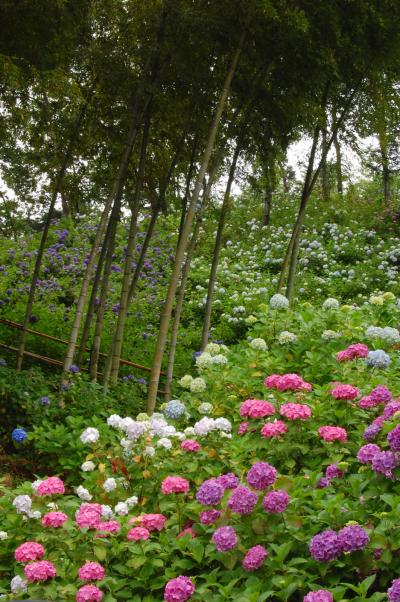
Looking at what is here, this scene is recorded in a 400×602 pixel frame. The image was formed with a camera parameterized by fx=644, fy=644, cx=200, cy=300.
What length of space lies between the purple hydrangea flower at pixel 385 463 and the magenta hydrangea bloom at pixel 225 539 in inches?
19.1

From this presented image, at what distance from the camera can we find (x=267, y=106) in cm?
598

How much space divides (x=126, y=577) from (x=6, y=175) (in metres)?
15.7

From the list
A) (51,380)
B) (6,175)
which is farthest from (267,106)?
(6,175)

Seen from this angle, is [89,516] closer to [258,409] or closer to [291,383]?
[258,409]

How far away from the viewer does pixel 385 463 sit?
6.43 feet

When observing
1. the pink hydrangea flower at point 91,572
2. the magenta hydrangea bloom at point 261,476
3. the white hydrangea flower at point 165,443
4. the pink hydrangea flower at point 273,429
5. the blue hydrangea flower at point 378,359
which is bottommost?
the pink hydrangea flower at point 91,572

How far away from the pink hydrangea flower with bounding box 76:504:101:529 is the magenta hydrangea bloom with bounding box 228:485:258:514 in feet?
1.72

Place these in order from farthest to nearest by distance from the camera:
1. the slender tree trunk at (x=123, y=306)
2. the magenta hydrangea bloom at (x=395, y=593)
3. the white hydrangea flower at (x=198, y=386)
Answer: the slender tree trunk at (x=123, y=306) → the white hydrangea flower at (x=198, y=386) → the magenta hydrangea bloom at (x=395, y=593)

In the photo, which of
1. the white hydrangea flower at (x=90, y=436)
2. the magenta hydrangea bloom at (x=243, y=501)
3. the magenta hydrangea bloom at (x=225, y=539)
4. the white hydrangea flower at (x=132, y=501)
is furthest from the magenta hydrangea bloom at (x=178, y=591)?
the white hydrangea flower at (x=90, y=436)

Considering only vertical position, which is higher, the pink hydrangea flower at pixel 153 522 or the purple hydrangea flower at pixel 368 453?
the purple hydrangea flower at pixel 368 453

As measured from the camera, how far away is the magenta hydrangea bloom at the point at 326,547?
69.3 inches

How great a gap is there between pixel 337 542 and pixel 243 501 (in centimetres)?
29

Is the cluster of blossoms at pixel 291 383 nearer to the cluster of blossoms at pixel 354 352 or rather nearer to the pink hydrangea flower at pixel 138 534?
the cluster of blossoms at pixel 354 352

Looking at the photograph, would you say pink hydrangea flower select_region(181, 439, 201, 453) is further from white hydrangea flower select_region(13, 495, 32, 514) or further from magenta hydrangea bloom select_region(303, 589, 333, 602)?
magenta hydrangea bloom select_region(303, 589, 333, 602)
